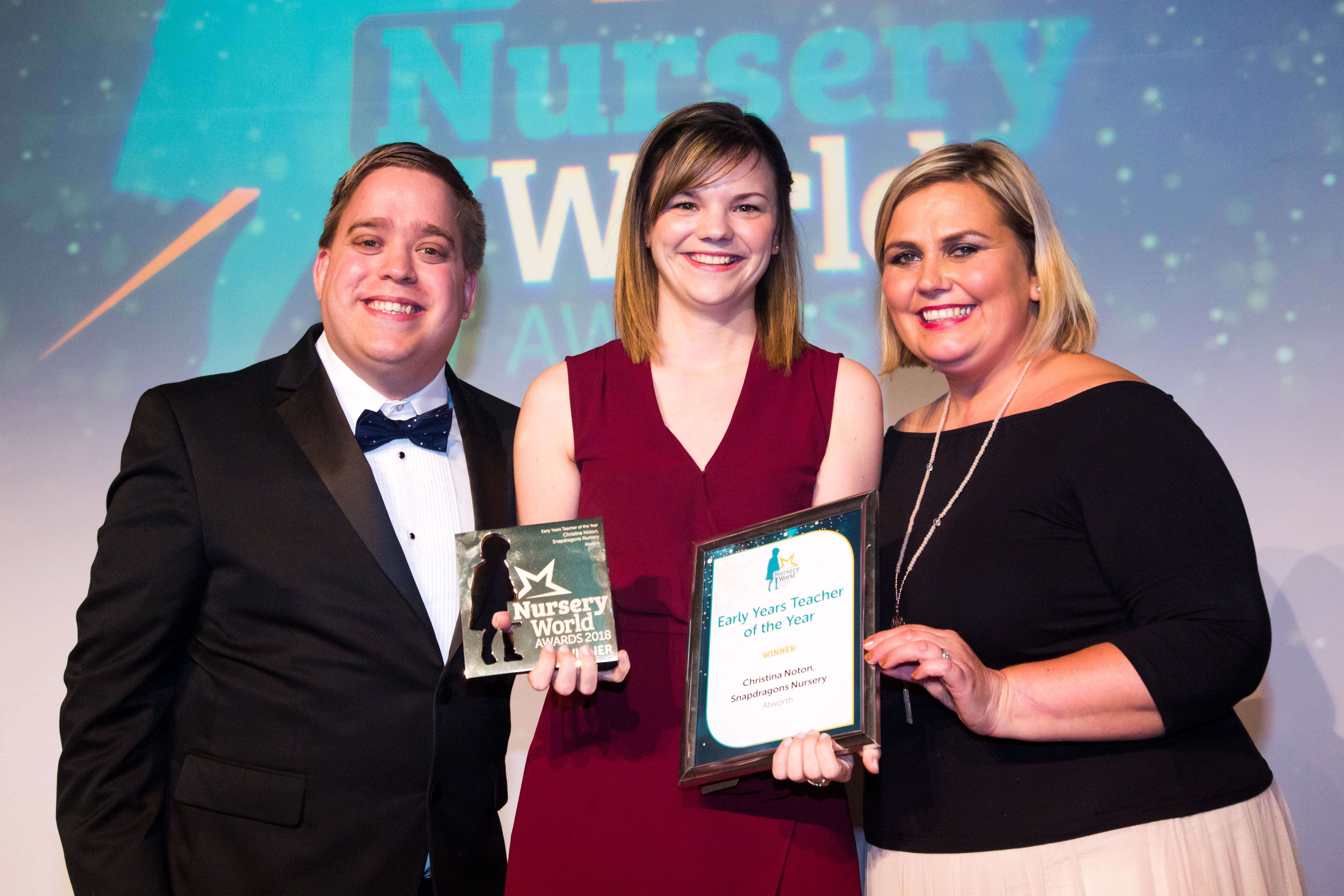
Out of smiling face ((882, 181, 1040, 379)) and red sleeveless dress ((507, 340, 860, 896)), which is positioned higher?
smiling face ((882, 181, 1040, 379))

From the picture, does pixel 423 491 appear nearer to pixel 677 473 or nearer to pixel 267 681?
pixel 267 681

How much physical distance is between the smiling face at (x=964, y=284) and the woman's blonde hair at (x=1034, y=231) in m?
0.02

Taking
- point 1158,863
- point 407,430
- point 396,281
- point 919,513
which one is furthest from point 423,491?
point 1158,863

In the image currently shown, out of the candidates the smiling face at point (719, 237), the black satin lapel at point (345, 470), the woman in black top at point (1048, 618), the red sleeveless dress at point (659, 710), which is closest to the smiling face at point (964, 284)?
the woman in black top at point (1048, 618)

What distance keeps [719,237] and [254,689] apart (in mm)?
1406

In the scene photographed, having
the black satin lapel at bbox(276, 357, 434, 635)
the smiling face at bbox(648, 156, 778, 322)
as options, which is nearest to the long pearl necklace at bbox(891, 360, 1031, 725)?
the smiling face at bbox(648, 156, 778, 322)

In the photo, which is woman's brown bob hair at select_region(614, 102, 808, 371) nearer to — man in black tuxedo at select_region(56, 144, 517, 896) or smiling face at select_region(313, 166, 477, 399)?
smiling face at select_region(313, 166, 477, 399)

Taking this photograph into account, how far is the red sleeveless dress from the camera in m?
1.88

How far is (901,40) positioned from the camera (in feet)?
11.5

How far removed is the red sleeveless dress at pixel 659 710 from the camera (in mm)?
1879

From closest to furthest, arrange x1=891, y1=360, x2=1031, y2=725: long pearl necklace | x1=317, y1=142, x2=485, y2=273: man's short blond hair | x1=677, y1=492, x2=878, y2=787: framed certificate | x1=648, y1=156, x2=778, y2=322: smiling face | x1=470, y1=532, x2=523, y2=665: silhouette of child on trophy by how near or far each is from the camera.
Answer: x1=677, y1=492, x2=878, y2=787: framed certificate < x1=470, y1=532, x2=523, y2=665: silhouette of child on trophy < x1=891, y1=360, x2=1031, y2=725: long pearl necklace < x1=648, y1=156, x2=778, y2=322: smiling face < x1=317, y1=142, x2=485, y2=273: man's short blond hair

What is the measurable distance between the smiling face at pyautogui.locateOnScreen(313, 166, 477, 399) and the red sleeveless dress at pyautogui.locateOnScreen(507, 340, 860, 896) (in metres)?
0.46

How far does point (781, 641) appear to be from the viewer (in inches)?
69.6

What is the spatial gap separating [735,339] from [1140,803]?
4.02 ft
